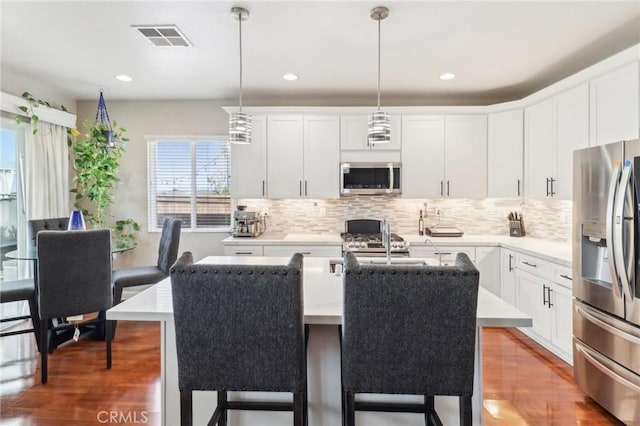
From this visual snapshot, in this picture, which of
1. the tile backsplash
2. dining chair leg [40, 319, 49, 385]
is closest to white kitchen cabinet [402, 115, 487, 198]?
the tile backsplash

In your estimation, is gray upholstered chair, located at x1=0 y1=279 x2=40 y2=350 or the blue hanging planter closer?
gray upholstered chair, located at x1=0 y1=279 x2=40 y2=350

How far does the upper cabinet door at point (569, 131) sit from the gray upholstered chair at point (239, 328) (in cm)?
296

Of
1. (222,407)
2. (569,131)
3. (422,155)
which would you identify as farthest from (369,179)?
(222,407)

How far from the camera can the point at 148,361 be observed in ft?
9.85

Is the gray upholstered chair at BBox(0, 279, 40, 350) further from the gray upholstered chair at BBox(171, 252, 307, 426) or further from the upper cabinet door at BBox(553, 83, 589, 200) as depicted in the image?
the upper cabinet door at BBox(553, 83, 589, 200)

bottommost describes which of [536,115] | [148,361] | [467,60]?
[148,361]

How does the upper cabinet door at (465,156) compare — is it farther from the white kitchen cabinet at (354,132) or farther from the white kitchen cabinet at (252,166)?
the white kitchen cabinet at (252,166)

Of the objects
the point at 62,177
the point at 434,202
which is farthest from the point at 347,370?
the point at 62,177

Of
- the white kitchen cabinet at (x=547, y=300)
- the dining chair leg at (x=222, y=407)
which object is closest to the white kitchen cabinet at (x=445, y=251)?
the white kitchen cabinet at (x=547, y=300)

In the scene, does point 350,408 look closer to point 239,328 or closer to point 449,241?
point 239,328

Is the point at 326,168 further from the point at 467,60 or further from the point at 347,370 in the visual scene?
the point at 347,370

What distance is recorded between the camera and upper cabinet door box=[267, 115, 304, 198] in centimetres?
417

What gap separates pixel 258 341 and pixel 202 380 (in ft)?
0.91

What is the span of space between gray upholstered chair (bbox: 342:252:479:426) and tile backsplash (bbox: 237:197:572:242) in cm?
314
